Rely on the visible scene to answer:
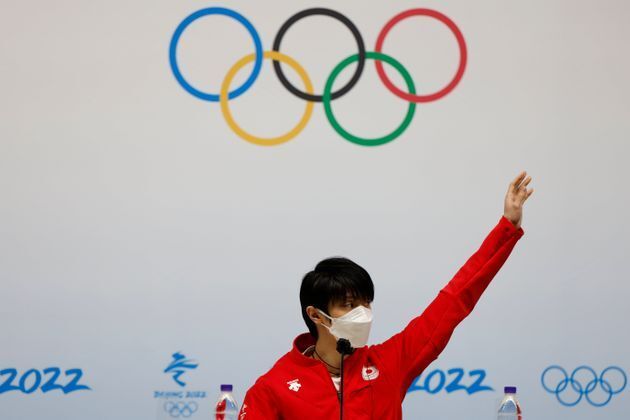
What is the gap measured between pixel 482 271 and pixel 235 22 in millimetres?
1830

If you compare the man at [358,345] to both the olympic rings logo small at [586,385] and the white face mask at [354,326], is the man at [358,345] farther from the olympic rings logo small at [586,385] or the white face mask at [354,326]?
the olympic rings logo small at [586,385]

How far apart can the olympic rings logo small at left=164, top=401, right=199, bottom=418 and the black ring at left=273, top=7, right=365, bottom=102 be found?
127 cm

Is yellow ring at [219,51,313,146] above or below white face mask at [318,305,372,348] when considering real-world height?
above

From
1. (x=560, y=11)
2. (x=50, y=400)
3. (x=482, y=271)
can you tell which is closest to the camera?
(x=482, y=271)

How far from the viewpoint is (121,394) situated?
3398 mm

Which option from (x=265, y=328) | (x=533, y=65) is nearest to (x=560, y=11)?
(x=533, y=65)

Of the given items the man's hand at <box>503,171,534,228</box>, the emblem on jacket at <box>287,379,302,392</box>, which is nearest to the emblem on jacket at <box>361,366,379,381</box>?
the emblem on jacket at <box>287,379,302,392</box>

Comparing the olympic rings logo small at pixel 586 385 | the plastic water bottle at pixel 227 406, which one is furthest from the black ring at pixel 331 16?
the olympic rings logo small at pixel 586 385

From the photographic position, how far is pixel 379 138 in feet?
11.5

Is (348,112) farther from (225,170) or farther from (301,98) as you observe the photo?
(225,170)

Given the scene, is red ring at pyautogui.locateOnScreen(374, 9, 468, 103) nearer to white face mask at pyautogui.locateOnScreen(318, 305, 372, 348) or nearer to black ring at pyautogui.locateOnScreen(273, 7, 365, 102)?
black ring at pyautogui.locateOnScreen(273, 7, 365, 102)

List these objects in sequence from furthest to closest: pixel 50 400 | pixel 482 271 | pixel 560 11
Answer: pixel 560 11
pixel 50 400
pixel 482 271

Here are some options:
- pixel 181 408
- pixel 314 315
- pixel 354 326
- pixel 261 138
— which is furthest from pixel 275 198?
pixel 354 326

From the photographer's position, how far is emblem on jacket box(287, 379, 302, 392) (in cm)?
204
